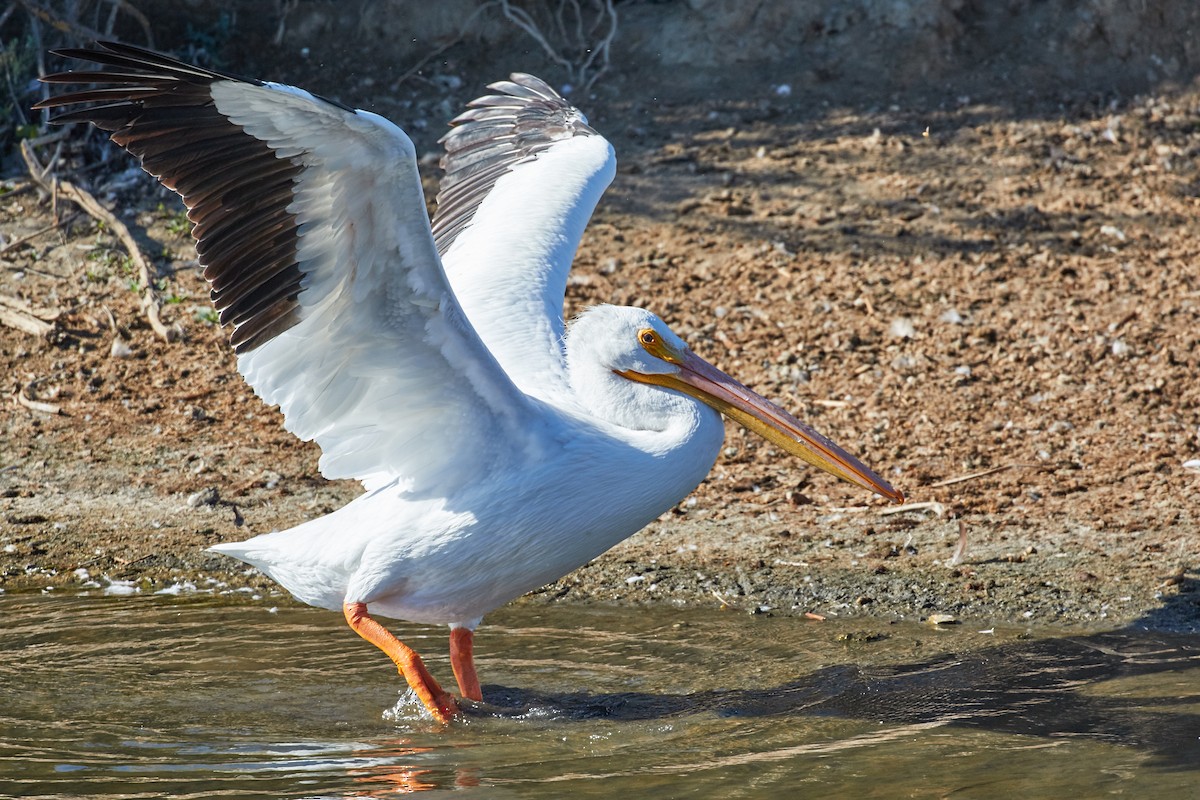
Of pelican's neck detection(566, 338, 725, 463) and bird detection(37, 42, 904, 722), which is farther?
pelican's neck detection(566, 338, 725, 463)

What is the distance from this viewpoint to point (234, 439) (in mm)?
6059

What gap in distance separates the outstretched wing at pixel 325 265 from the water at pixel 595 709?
0.72 m

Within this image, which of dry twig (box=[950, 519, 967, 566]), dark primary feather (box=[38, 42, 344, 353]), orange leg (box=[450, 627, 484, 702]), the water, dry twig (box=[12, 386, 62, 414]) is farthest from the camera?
dry twig (box=[12, 386, 62, 414])

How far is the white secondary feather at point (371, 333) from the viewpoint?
3.34m

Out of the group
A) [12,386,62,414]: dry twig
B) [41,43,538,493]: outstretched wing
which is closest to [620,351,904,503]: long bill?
[41,43,538,493]: outstretched wing

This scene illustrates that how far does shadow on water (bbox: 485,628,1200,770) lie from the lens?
12.4ft

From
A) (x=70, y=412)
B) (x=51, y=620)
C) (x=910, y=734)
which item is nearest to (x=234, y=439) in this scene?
(x=70, y=412)

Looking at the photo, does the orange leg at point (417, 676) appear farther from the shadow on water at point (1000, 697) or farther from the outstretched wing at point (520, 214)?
the outstretched wing at point (520, 214)

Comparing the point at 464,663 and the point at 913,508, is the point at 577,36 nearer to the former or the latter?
the point at 913,508

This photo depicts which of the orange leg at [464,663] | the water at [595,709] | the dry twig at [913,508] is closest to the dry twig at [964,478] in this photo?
the dry twig at [913,508]

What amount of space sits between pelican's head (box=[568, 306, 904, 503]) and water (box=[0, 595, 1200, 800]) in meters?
0.62

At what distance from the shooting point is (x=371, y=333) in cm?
374

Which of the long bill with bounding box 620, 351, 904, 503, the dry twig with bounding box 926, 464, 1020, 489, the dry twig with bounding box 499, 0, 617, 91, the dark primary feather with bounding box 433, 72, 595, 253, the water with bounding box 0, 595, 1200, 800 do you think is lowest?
the water with bounding box 0, 595, 1200, 800

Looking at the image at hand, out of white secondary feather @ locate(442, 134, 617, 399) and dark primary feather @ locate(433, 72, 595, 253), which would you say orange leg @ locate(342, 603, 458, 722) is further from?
dark primary feather @ locate(433, 72, 595, 253)
